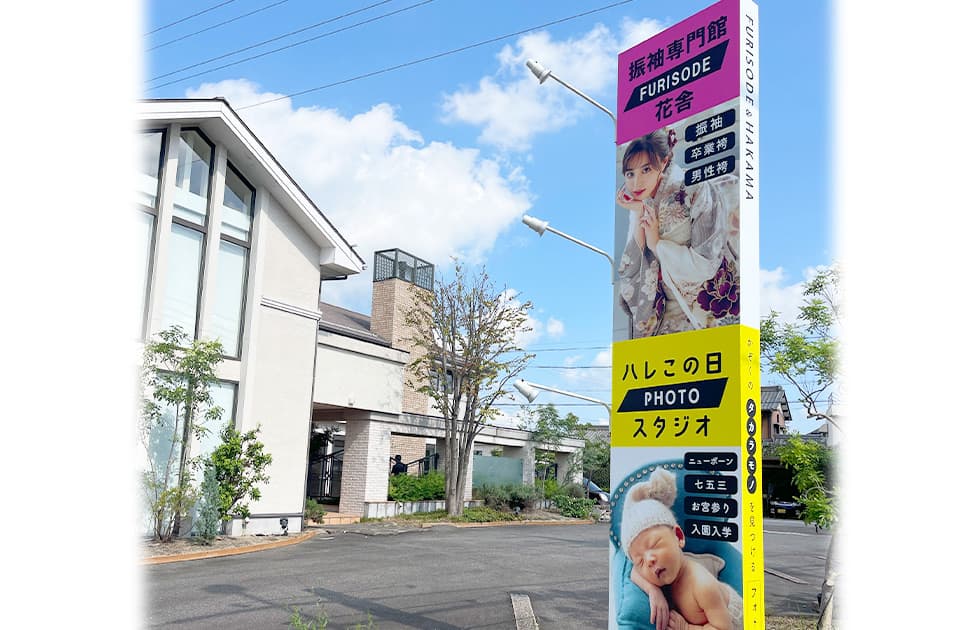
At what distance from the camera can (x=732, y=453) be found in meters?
5.00

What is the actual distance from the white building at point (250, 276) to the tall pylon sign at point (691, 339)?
10.9 meters

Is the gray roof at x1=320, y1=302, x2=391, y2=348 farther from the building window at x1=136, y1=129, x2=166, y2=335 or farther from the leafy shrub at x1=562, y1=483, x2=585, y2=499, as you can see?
the leafy shrub at x1=562, y1=483, x2=585, y2=499

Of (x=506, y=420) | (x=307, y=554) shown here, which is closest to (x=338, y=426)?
(x=506, y=420)

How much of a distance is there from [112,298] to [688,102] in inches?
423

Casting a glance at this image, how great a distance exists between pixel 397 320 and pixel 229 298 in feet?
30.9

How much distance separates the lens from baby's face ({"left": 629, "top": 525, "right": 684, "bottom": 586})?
528 cm

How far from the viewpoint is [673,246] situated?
5703 mm

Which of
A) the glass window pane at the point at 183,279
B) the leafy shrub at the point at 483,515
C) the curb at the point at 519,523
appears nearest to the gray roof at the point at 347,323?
the glass window pane at the point at 183,279

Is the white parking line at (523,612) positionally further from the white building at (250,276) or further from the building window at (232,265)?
the building window at (232,265)

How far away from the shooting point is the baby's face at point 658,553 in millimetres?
5277

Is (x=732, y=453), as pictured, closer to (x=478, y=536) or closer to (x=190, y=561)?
(x=190, y=561)

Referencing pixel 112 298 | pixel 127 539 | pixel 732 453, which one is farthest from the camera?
pixel 112 298

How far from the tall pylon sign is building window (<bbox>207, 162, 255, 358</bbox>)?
11346 mm

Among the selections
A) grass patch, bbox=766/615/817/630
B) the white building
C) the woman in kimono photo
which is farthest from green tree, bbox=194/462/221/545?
the woman in kimono photo
